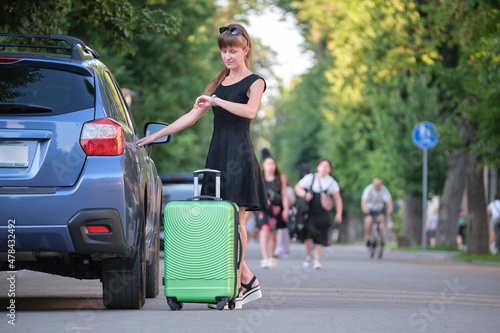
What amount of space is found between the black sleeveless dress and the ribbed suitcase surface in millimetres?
448

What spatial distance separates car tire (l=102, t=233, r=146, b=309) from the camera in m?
8.27

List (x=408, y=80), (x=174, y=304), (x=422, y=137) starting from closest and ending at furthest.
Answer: (x=174, y=304) → (x=422, y=137) → (x=408, y=80)

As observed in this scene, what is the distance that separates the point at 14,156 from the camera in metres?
7.52

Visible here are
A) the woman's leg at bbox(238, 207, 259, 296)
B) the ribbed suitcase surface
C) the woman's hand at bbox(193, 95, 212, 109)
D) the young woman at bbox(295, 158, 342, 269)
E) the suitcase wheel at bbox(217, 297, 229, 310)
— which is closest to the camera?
the ribbed suitcase surface

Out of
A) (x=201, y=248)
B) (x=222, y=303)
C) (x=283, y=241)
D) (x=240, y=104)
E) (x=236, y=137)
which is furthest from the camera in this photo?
(x=283, y=241)

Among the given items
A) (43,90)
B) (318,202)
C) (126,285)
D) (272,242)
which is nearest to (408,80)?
(318,202)

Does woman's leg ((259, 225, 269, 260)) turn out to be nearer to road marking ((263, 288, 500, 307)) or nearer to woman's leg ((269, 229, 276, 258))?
woman's leg ((269, 229, 276, 258))

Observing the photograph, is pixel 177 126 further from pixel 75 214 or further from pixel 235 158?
pixel 75 214

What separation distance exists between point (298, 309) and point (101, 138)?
2.29 m

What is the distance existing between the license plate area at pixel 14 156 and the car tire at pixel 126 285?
3.80 feet

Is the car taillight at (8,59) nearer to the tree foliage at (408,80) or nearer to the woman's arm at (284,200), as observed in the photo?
the woman's arm at (284,200)

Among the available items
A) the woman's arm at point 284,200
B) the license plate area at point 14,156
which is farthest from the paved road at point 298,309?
the woman's arm at point 284,200

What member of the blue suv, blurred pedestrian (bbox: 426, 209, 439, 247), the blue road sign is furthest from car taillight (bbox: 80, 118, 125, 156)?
blurred pedestrian (bbox: 426, 209, 439, 247)

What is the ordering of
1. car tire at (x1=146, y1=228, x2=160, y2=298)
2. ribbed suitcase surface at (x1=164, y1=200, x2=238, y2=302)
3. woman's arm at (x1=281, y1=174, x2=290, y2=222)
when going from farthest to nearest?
woman's arm at (x1=281, y1=174, x2=290, y2=222) < car tire at (x1=146, y1=228, x2=160, y2=298) < ribbed suitcase surface at (x1=164, y1=200, x2=238, y2=302)
